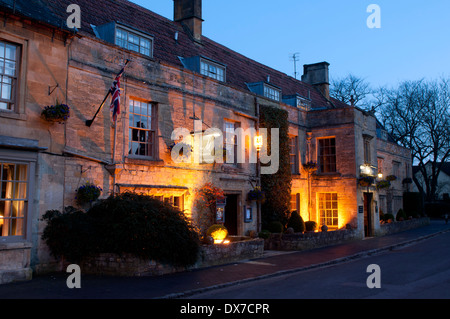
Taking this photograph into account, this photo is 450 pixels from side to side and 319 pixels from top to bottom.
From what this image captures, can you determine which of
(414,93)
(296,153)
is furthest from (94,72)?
(414,93)

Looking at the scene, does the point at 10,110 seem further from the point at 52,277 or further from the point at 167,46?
the point at 167,46

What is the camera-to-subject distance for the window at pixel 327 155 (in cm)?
2411

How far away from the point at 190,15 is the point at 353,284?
55.7ft

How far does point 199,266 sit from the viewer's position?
42.1ft

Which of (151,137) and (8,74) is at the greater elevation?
(8,74)

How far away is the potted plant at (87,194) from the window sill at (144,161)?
173 centimetres

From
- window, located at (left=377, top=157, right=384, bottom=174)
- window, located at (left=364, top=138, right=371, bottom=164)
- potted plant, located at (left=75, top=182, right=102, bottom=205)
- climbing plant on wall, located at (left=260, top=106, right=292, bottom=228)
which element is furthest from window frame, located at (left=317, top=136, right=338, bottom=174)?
potted plant, located at (left=75, top=182, right=102, bottom=205)

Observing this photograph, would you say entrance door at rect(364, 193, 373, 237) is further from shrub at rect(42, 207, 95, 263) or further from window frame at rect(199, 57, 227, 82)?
shrub at rect(42, 207, 95, 263)

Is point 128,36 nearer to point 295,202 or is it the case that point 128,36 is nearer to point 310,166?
point 310,166

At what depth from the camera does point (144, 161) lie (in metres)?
14.3

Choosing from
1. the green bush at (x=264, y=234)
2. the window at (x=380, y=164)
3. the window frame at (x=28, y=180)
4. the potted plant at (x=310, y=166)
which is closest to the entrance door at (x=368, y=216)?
the potted plant at (x=310, y=166)

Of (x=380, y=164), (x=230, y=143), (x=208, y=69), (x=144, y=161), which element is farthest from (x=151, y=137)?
(x=380, y=164)

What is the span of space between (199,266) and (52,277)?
13.6 ft
